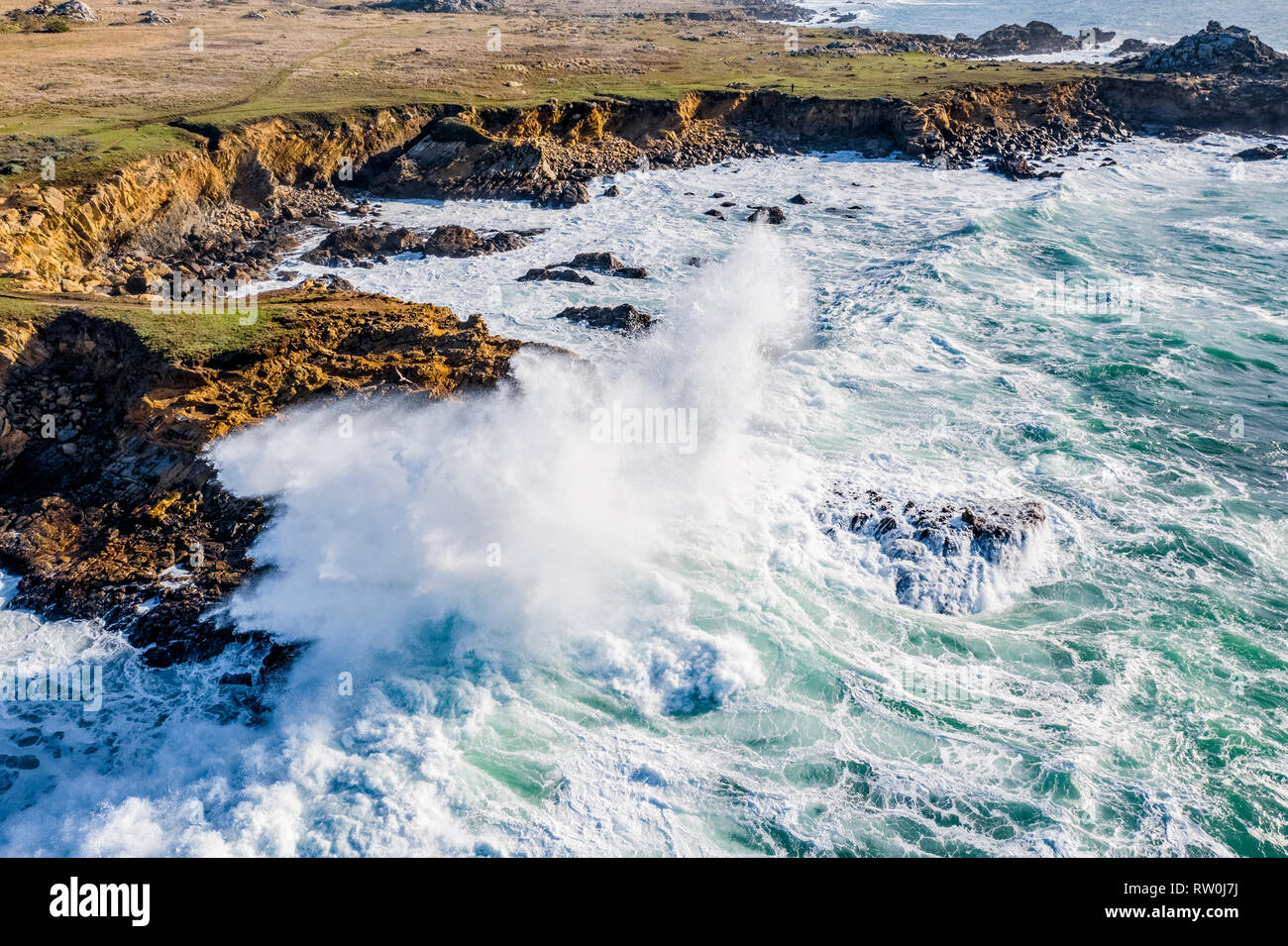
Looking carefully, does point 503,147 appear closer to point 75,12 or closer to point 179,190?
point 179,190

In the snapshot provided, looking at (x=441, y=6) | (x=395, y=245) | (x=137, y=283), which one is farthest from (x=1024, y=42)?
(x=137, y=283)

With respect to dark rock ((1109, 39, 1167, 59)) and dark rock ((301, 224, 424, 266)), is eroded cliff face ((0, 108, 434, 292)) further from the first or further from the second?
dark rock ((1109, 39, 1167, 59))

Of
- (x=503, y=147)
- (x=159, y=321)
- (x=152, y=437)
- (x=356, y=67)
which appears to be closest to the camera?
(x=152, y=437)

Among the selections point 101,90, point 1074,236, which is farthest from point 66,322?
point 1074,236

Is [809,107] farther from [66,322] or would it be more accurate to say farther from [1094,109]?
[66,322]

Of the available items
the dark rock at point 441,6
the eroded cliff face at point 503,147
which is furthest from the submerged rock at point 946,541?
the dark rock at point 441,6
